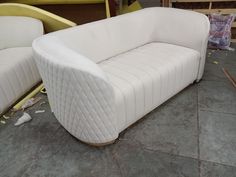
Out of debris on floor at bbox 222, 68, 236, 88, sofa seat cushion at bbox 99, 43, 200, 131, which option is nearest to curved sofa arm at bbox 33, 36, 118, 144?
sofa seat cushion at bbox 99, 43, 200, 131

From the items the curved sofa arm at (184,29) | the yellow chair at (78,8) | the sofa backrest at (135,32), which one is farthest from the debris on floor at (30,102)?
the curved sofa arm at (184,29)

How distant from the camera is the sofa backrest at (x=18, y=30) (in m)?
2.17

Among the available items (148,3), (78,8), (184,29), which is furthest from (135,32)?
(148,3)

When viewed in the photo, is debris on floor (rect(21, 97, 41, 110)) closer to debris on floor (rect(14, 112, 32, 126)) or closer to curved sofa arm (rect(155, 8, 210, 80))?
debris on floor (rect(14, 112, 32, 126))

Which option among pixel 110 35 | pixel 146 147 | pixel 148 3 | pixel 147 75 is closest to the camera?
pixel 146 147

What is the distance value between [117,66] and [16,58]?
0.85m

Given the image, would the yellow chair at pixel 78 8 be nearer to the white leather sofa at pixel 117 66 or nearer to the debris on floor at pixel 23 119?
the white leather sofa at pixel 117 66

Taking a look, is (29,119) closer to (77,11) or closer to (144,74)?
(144,74)

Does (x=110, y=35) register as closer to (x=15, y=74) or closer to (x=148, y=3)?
(x=15, y=74)

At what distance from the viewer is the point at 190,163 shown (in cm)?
141

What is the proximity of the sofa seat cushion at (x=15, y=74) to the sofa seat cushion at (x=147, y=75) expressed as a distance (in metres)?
0.66

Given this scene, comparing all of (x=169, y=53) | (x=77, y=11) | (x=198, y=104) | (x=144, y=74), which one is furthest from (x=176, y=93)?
(x=77, y=11)

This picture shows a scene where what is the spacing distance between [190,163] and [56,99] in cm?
87

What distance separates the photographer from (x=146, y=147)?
153 centimetres
